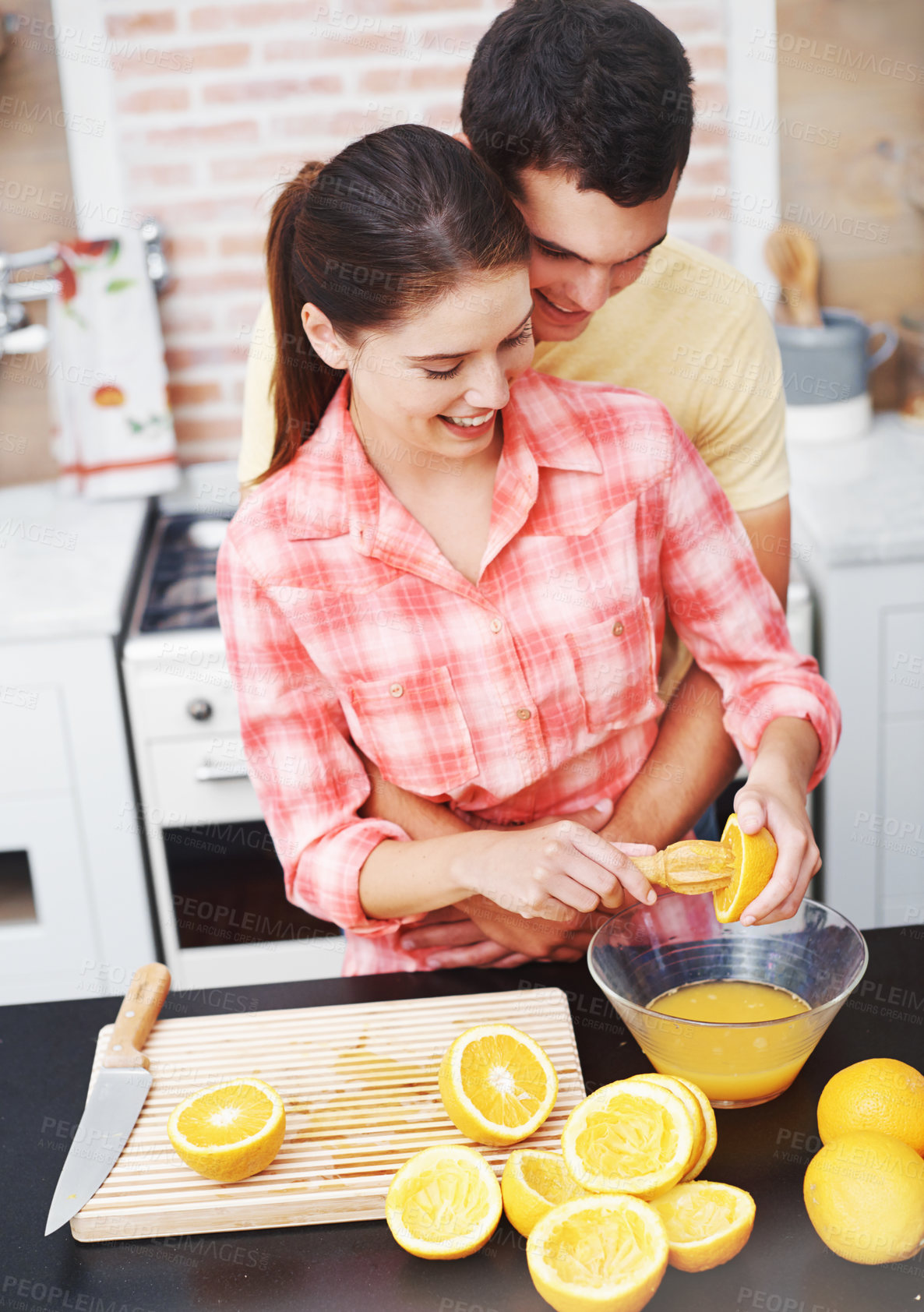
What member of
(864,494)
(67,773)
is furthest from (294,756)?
(864,494)

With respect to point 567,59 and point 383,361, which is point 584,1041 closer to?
point 383,361

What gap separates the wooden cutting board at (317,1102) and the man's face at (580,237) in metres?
0.63

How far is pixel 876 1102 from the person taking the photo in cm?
94

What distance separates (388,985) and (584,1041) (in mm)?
193

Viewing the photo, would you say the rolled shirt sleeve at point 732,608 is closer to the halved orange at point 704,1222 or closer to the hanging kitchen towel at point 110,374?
the halved orange at point 704,1222

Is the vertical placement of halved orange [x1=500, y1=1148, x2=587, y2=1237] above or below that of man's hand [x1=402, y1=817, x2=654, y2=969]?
above

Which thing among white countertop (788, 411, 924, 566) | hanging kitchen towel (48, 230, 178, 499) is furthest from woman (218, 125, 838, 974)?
hanging kitchen towel (48, 230, 178, 499)

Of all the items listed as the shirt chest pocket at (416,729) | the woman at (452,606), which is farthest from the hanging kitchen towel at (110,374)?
the shirt chest pocket at (416,729)

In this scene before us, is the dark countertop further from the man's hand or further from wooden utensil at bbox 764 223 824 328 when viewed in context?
wooden utensil at bbox 764 223 824 328

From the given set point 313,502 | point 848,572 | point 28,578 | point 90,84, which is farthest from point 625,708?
point 90,84

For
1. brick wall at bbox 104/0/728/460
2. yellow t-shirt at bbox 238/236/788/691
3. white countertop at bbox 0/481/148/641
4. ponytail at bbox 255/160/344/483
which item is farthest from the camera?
brick wall at bbox 104/0/728/460

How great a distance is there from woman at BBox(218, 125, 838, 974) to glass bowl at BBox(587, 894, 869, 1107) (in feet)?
0.41

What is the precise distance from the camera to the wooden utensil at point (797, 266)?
8.25 ft

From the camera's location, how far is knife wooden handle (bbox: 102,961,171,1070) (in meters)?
1.07
